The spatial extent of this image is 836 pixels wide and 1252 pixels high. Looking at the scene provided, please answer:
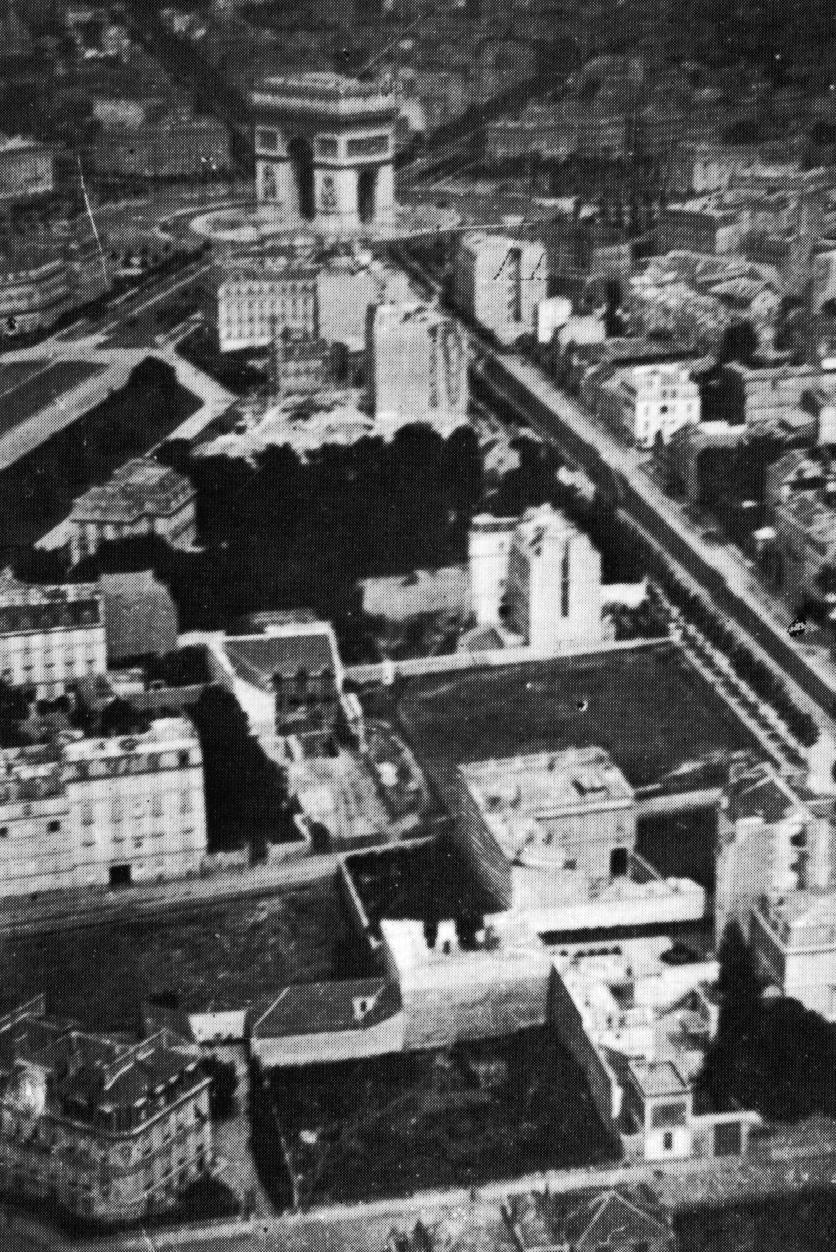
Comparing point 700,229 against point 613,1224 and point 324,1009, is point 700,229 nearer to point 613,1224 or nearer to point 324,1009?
point 324,1009

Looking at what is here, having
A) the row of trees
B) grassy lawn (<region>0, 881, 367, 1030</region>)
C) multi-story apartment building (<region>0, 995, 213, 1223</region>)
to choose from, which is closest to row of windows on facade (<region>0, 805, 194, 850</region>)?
grassy lawn (<region>0, 881, 367, 1030</region>)

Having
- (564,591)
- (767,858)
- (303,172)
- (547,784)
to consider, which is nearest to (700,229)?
(303,172)

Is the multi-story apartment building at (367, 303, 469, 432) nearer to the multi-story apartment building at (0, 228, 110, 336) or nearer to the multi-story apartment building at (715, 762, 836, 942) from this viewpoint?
the multi-story apartment building at (0, 228, 110, 336)

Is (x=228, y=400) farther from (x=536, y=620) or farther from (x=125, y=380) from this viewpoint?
(x=536, y=620)

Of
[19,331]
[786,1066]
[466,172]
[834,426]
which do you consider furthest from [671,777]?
[466,172]

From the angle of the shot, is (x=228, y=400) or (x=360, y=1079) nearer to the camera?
(x=360, y=1079)
